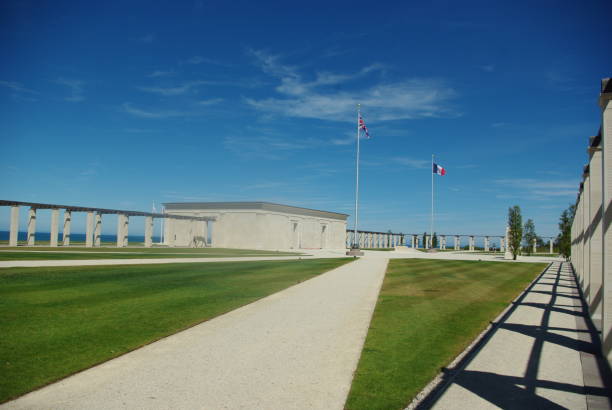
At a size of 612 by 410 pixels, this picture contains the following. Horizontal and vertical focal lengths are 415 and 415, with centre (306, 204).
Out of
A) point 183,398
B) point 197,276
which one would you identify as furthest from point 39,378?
point 197,276

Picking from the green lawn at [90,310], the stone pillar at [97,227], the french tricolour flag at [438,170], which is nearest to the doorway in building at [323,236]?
the french tricolour flag at [438,170]

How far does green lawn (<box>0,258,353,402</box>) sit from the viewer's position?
21.0ft

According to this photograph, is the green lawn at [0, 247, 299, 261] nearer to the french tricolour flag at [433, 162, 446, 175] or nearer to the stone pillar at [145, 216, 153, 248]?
the stone pillar at [145, 216, 153, 248]

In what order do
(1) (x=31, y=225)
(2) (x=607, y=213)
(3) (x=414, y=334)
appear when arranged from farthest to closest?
(1) (x=31, y=225) → (3) (x=414, y=334) → (2) (x=607, y=213)

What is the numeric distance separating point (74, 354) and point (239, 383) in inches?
119

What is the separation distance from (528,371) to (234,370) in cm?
449

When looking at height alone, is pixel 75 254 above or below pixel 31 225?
below

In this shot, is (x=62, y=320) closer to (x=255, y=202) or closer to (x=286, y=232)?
(x=255, y=202)

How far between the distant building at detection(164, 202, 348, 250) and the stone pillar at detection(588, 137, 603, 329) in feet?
163

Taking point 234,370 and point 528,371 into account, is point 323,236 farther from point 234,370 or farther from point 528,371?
point 234,370

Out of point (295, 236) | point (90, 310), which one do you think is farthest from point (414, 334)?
point (295, 236)

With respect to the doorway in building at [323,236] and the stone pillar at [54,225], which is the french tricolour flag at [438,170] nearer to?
the doorway in building at [323,236]

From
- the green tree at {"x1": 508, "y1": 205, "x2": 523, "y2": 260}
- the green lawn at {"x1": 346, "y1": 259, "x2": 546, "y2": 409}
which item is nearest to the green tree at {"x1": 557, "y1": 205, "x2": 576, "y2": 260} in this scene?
the green tree at {"x1": 508, "y1": 205, "x2": 523, "y2": 260}

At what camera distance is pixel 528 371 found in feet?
20.9
